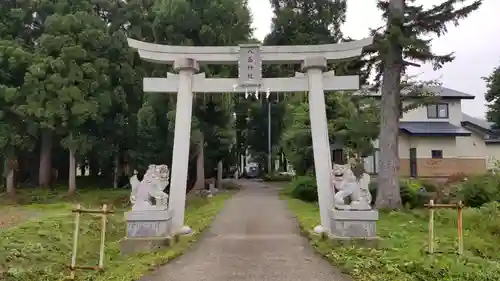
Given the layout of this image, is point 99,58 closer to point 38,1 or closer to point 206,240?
point 38,1

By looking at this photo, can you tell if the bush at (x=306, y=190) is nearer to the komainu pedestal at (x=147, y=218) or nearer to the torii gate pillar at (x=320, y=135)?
the torii gate pillar at (x=320, y=135)

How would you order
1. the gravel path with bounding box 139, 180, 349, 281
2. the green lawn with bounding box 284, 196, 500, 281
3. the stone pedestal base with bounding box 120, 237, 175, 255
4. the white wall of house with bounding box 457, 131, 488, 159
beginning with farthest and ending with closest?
1. the white wall of house with bounding box 457, 131, 488, 159
2. the stone pedestal base with bounding box 120, 237, 175, 255
3. the gravel path with bounding box 139, 180, 349, 281
4. the green lawn with bounding box 284, 196, 500, 281

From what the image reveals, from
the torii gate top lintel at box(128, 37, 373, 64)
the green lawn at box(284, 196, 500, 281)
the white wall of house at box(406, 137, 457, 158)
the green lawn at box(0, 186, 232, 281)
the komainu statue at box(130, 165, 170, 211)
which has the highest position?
the torii gate top lintel at box(128, 37, 373, 64)

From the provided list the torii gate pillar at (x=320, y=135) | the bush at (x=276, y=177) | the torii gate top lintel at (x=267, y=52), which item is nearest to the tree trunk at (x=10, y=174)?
the torii gate top lintel at (x=267, y=52)

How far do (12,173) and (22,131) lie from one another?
262 cm

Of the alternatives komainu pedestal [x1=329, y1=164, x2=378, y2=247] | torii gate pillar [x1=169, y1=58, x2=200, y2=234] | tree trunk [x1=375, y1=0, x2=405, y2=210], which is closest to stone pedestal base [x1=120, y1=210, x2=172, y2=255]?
torii gate pillar [x1=169, y1=58, x2=200, y2=234]

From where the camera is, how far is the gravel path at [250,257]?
307 inches

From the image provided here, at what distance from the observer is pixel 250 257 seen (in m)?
9.28

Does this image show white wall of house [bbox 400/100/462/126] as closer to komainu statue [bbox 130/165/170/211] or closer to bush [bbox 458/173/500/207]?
bush [bbox 458/173/500/207]

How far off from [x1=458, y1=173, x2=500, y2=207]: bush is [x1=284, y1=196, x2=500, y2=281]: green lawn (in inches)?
95.6

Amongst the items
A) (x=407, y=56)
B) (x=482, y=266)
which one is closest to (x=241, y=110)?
(x=407, y=56)

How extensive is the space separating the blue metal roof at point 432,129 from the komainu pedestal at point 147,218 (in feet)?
71.1

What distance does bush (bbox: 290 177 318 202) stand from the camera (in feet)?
74.1

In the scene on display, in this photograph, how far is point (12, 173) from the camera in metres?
26.0
